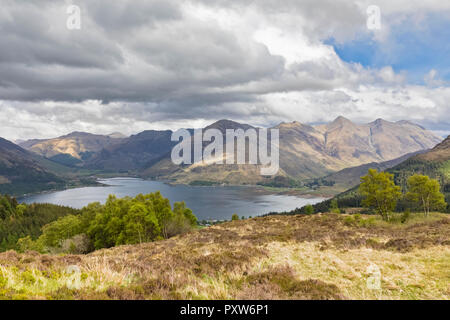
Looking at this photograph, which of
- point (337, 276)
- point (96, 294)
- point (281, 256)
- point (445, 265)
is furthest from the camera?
point (281, 256)

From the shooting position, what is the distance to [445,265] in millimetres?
12695

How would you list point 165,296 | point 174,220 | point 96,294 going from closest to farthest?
point 96,294, point 165,296, point 174,220

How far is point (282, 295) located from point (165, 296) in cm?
391

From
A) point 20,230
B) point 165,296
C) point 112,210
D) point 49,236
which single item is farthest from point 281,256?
point 20,230

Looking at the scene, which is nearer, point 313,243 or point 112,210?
point 313,243

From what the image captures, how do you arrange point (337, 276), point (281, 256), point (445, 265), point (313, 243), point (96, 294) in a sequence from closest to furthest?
point (96, 294), point (337, 276), point (445, 265), point (281, 256), point (313, 243)
